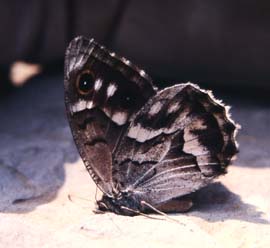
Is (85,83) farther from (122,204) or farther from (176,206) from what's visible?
(176,206)

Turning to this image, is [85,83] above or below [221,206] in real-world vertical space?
above

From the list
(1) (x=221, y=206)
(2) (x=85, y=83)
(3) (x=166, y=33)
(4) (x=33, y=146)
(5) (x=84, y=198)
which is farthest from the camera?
(3) (x=166, y=33)

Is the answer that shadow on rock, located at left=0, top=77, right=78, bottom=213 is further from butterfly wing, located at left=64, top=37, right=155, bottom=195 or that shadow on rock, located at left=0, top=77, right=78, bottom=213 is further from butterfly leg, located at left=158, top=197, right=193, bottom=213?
butterfly leg, located at left=158, top=197, right=193, bottom=213

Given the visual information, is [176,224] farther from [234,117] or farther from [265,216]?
[234,117]

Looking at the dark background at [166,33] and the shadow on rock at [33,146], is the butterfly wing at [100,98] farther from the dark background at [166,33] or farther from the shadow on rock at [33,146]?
the dark background at [166,33]

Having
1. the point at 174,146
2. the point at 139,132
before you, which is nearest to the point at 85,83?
the point at 139,132

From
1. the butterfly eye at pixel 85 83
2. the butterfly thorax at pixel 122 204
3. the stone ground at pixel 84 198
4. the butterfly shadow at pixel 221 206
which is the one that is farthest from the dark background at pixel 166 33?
the butterfly thorax at pixel 122 204
